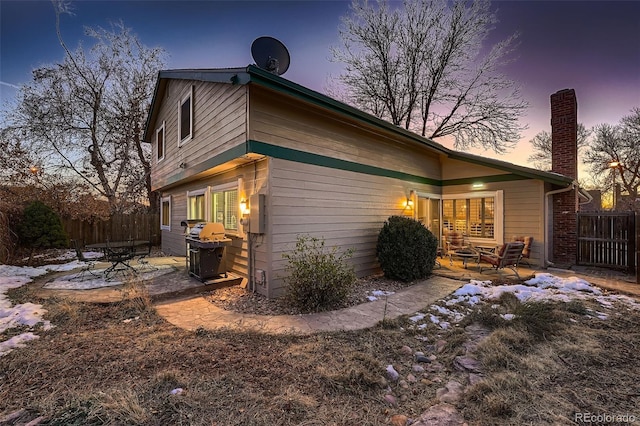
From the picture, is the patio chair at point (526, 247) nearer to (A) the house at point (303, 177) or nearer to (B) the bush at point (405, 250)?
(A) the house at point (303, 177)

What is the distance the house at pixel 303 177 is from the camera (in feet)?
17.0

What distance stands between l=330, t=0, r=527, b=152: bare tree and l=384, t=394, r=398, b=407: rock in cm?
1532

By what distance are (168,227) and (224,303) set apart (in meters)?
7.82

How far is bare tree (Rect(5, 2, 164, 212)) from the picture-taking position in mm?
13477

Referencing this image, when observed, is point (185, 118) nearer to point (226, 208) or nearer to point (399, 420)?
point (226, 208)

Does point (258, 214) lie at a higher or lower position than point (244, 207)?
lower

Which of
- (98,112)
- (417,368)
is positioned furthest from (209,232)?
(98,112)

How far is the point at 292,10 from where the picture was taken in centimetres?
822

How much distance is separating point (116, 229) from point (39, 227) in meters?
3.38

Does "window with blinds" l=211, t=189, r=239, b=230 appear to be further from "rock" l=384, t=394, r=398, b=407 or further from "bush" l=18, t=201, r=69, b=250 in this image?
"bush" l=18, t=201, r=69, b=250

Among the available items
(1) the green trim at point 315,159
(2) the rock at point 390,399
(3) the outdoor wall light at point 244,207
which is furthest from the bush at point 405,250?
(2) the rock at point 390,399

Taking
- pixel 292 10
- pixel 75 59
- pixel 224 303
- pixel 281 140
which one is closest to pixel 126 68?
pixel 75 59

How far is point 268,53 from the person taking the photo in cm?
610

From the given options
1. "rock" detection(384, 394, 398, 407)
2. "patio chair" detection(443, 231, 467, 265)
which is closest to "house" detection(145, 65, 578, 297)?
"patio chair" detection(443, 231, 467, 265)
